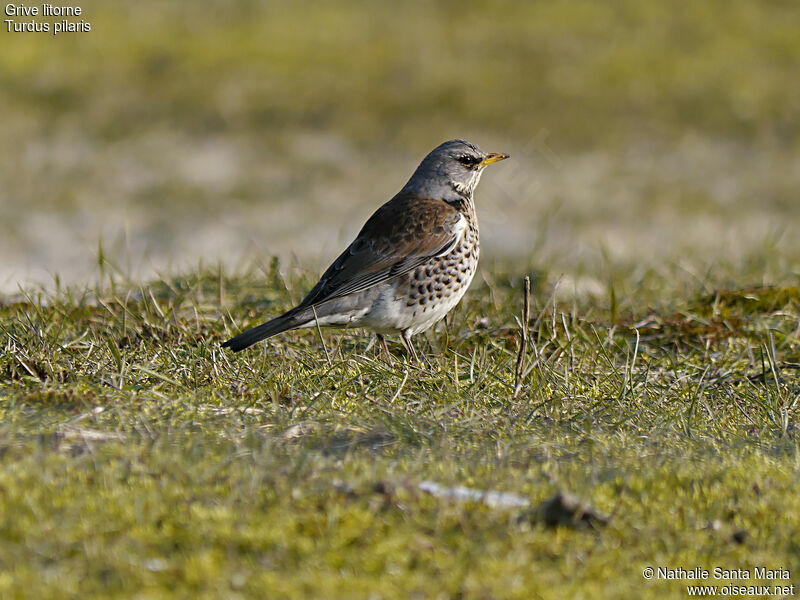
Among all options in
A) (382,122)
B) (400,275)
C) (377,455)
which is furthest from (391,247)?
(382,122)

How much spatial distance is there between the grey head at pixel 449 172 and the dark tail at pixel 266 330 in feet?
5.15

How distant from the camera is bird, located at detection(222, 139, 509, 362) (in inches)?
214

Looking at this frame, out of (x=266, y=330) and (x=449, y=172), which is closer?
(x=266, y=330)

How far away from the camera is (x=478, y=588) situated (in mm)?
Result: 2533

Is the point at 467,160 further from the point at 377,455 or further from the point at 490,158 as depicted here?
the point at 377,455

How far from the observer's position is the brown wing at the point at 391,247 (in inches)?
220

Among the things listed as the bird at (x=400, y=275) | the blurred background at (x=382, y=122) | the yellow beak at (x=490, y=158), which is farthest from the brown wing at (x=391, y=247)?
the blurred background at (x=382, y=122)

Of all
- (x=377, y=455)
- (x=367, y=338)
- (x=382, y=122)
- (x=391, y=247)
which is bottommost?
(x=367, y=338)

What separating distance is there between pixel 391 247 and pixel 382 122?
28.0 feet

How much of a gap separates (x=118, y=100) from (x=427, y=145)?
4.66 metres

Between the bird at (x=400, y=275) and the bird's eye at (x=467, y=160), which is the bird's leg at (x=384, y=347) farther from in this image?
the bird's eye at (x=467, y=160)

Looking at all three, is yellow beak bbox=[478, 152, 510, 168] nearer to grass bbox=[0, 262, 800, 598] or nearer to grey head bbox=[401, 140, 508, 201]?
grey head bbox=[401, 140, 508, 201]

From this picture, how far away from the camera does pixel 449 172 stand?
251 inches

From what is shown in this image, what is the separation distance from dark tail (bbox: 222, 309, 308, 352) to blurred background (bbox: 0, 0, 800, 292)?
190 inches
